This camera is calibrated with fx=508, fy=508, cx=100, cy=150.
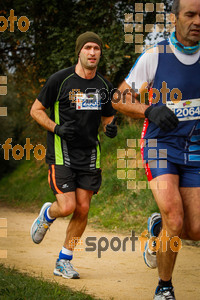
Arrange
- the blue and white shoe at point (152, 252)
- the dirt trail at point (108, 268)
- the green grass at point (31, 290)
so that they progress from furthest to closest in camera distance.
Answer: the blue and white shoe at point (152, 252) < the dirt trail at point (108, 268) < the green grass at point (31, 290)

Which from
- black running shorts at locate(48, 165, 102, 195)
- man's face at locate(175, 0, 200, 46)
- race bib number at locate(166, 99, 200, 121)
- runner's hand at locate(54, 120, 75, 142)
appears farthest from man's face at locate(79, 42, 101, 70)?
race bib number at locate(166, 99, 200, 121)

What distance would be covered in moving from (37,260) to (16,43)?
10.4m

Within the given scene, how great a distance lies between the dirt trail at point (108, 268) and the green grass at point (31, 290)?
1.14 feet

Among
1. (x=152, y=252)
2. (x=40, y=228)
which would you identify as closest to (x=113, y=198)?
(x=40, y=228)

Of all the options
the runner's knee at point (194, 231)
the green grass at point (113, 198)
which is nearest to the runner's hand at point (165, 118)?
the runner's knee at point (194, 231)

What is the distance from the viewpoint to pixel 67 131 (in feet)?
18.2

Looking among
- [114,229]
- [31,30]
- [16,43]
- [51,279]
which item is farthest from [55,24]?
[51,279]

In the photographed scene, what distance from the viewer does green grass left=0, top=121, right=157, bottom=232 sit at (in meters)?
9.98

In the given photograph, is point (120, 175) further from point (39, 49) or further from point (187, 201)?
point (187, 201)

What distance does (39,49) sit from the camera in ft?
49.0

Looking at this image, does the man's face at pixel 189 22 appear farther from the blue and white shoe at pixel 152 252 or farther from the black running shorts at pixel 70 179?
the black running shorts at pixel 70 179

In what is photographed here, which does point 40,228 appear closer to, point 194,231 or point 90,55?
point 90,55

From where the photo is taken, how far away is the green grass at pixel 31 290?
4363 millimetres

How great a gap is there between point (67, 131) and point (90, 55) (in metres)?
0.95
